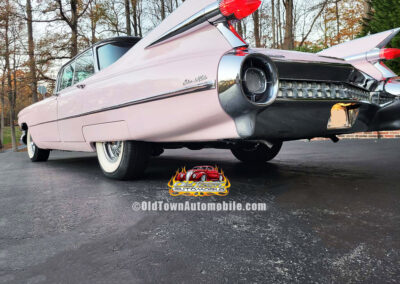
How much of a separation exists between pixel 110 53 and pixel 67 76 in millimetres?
1340

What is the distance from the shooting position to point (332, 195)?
2.25m

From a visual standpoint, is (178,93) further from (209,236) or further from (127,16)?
(127,16)

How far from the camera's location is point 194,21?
2.10m

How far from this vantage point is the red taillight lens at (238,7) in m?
1.80

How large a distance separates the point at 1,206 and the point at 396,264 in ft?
8.21

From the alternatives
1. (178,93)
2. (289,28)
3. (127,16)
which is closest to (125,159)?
(178,93)

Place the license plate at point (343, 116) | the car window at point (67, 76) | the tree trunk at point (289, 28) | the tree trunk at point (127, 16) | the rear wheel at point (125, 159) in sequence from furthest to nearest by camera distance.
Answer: the tree trunk at point (127, 16)
the tree trunk at point (289, 28)
the car window at point (67, 76)
the rear wheel at point (125, 159)
the license plate at point (343, 116)

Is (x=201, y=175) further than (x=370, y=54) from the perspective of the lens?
No

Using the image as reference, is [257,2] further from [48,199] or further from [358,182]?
[48,199]

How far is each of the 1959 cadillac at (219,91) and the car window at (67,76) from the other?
3.10 feet

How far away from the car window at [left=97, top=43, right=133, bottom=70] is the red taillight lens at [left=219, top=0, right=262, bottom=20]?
5.74 ft

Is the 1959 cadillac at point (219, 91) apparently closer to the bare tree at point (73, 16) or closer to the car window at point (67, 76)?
the car window at point (67, 76)

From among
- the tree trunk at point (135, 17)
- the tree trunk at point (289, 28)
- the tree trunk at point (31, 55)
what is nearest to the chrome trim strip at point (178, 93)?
the tree trunk at point (31, 55)

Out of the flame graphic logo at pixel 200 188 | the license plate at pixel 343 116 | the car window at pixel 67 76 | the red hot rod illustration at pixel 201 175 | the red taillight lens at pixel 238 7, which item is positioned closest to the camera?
the red taillight lens at pixel 238 7
